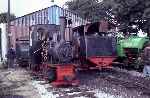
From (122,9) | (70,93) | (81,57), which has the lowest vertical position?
(70,93)

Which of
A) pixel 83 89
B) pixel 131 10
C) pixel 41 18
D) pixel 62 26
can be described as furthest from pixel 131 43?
pixel 41 18

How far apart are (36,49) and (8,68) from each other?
6.72 metres

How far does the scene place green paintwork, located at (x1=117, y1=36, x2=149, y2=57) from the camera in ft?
73.7

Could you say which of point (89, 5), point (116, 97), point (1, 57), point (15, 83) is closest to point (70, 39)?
point (15, 83)

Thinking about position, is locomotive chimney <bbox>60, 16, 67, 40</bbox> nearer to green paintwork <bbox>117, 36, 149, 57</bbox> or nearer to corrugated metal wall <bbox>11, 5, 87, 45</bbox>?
green paintwork <bbox>117, 36, 149, 57</bbox>

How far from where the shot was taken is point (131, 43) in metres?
23.1

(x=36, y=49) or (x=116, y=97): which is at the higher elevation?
(x=36, y=49)

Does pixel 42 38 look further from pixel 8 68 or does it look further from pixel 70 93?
pixel 8 68

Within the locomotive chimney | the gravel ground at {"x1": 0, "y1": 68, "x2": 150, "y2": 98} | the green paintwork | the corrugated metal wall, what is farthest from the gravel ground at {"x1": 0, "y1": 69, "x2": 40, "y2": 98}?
the corrugated metal wall

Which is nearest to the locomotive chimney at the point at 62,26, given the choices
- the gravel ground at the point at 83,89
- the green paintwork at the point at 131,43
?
the gravel ground at the point at 83,89

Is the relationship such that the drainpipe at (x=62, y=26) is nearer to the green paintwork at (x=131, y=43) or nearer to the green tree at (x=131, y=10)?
the green paintwork at (x=131, y=43)

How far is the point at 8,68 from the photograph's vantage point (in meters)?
24.2

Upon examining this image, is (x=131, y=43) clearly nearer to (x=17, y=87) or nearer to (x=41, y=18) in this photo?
(x=17, y=87)

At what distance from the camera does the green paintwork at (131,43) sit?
2247 cm
